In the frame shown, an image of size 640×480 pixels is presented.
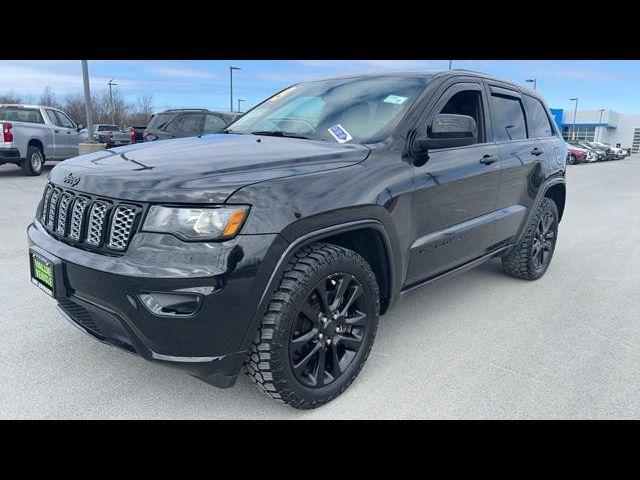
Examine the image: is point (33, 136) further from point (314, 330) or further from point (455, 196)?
point (314, 330)

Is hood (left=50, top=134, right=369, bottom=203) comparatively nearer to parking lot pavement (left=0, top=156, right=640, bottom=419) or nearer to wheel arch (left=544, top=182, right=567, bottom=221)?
parking lot pavement (left=0, top=156, right=640, bottom=419)

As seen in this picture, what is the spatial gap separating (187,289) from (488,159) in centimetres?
269

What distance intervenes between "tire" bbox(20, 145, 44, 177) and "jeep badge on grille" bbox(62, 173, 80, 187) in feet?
38.6

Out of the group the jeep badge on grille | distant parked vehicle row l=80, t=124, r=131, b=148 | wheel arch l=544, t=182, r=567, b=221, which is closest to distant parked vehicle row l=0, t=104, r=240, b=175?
distant parked vehicle row l=80, t=124, r=131, b=148

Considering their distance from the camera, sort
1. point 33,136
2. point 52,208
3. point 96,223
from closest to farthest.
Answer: point 96,223, point 52,208, point 33,136

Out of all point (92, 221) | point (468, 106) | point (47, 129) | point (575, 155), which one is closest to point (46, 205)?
point (92, 221)

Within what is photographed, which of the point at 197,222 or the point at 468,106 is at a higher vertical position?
the point at 468,106

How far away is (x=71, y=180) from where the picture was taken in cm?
271

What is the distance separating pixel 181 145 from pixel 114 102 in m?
67.2

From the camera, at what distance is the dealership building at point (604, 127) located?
75.8 m

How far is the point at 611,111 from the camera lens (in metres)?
78.8

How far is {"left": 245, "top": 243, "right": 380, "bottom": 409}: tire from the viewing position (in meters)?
2.49

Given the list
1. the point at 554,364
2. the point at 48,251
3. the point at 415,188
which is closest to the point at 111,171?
the point at 48,251

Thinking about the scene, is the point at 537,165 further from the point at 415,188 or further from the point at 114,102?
the point at 114,102
